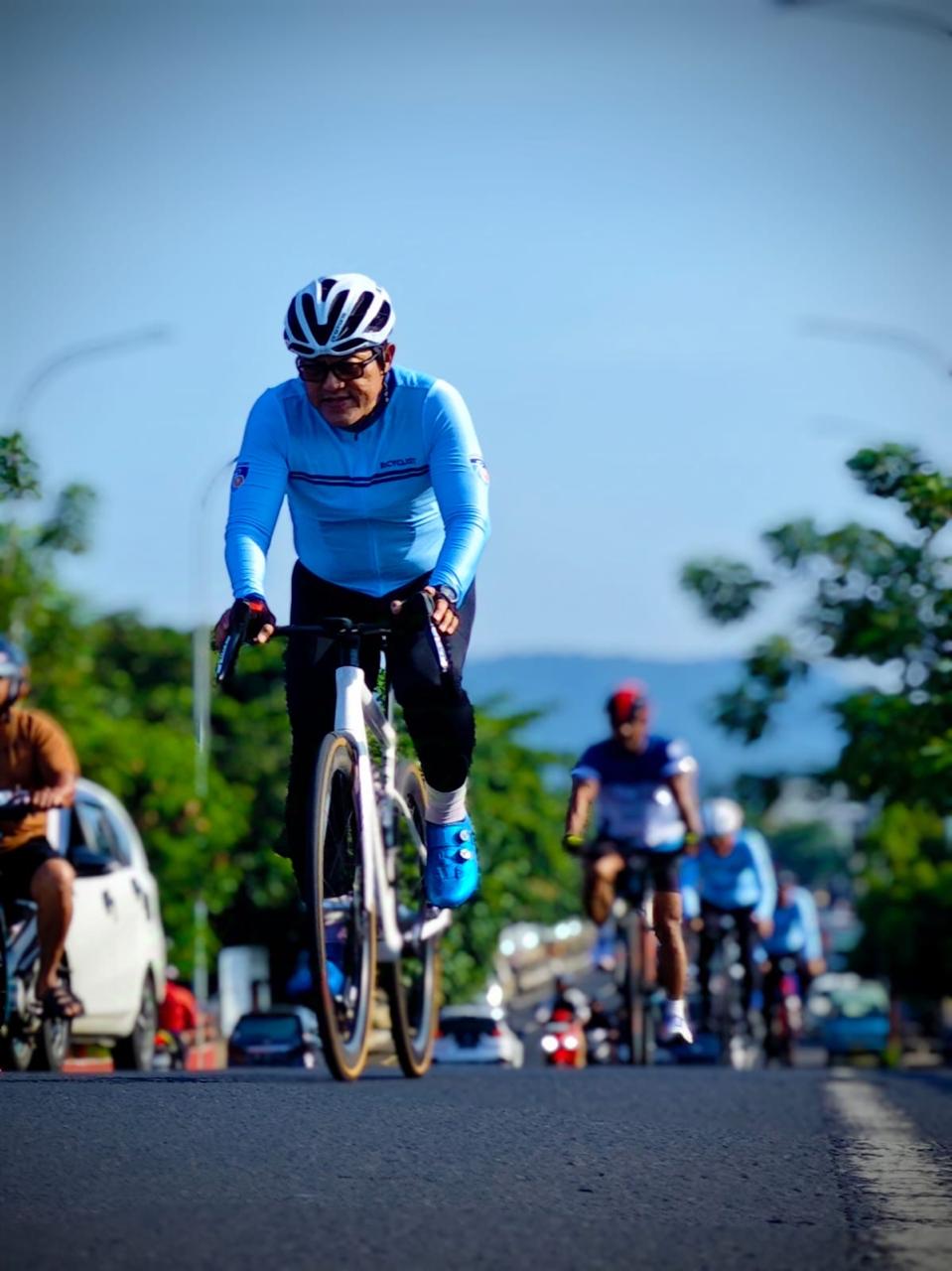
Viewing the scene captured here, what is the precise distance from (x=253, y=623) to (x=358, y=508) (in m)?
0.64

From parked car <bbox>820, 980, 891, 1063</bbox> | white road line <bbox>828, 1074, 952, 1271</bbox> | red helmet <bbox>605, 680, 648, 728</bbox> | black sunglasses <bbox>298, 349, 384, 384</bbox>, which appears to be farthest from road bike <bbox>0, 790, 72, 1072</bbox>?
parked car <bbox>820, 980, 891, 1063</bbox>

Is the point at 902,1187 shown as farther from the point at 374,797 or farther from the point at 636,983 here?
the point at 636,983

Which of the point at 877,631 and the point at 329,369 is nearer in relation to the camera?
the point at 329,369

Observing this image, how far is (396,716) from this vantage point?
1105 cm

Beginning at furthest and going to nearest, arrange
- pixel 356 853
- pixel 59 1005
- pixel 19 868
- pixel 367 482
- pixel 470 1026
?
pixel 470 1026 < pixel 59 1005 < pixel 19 868 < pixel 356 853 < pixel 367 482

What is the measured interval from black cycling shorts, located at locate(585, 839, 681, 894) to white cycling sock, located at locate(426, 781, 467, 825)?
1481 mm

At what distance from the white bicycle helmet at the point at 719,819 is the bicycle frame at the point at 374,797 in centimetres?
1063

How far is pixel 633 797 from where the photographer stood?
48.0 ft

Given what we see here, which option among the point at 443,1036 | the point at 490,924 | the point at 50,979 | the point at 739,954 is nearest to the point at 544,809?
the point at 490,924

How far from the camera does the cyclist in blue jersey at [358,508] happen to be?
9117mm

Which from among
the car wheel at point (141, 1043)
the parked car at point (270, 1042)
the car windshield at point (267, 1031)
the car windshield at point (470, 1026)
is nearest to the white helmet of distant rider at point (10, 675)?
the car wheel at point (141, 1043)

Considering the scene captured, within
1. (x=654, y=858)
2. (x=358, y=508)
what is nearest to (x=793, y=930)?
(x=654, y=858)

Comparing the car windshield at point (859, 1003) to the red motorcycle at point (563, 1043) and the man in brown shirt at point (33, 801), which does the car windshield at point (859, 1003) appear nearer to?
the red motorcycle at point (563, 1043)

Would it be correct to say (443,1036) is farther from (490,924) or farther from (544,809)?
(544,809)
